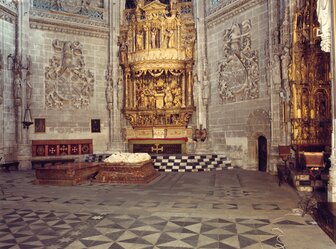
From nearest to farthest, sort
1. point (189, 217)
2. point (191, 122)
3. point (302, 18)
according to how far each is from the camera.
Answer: point (189, 217) → point (302, 18) → point (191, 122)

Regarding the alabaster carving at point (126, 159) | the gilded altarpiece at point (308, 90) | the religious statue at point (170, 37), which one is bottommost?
the alabaster carving at point (126, 159)

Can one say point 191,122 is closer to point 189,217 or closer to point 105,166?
point 105,166

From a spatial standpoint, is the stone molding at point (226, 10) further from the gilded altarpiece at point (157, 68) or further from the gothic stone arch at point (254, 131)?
the gothic stone arch at point (254, 131)

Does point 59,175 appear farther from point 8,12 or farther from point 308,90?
point 8,12

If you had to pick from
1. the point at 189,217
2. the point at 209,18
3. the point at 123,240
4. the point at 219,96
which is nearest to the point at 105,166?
the point at 189,217

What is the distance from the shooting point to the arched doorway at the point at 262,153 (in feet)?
44.8

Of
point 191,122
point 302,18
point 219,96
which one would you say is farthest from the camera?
point 191,122

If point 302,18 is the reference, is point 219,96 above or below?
below

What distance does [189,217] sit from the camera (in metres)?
6.23

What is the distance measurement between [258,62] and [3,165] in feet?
35.5

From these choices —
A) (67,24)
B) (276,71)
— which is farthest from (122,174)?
(67,24)

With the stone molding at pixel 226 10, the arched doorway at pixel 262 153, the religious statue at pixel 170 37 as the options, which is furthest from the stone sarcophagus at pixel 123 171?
the stone molding at pixel 226 10

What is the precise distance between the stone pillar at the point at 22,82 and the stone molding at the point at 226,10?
27.1 feet

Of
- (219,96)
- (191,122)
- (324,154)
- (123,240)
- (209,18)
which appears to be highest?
(209,18)
